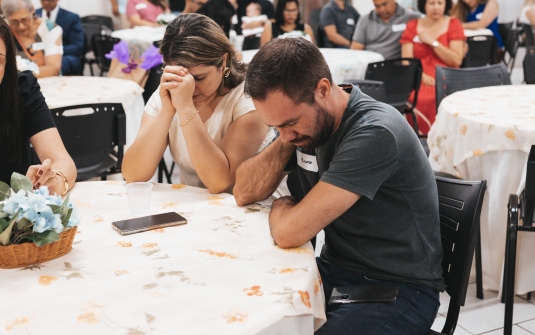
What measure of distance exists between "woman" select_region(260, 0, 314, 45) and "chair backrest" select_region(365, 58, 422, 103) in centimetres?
244

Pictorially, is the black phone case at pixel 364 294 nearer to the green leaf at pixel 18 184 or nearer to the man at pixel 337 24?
the green leaf at pixel 18 184

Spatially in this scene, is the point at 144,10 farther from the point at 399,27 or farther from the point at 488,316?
the point at 488,316

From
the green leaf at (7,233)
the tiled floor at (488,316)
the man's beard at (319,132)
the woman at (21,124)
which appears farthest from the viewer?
the tiled floor at (488,316)

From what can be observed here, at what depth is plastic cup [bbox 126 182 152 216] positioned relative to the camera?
1.68 metres

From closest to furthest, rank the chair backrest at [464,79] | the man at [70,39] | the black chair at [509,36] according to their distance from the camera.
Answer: the chair backrest at [464,79], the man at [70,39], the black chair at [509,36]

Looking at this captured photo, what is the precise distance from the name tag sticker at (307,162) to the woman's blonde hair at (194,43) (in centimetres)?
59

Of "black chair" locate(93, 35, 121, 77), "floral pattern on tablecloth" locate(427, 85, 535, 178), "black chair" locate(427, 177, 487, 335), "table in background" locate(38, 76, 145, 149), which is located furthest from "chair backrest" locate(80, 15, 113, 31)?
"black chair" locate(427, 177, 487, 335)

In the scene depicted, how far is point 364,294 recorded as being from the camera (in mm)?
1495

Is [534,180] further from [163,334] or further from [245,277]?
[163,334]

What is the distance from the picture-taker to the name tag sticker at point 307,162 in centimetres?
171

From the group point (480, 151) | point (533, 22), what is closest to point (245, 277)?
point (480, 151)

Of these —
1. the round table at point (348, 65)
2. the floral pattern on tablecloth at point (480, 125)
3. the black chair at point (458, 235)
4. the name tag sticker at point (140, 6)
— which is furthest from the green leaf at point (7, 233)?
the name tag sticker at point (140, 6)

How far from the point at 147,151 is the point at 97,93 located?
182cm

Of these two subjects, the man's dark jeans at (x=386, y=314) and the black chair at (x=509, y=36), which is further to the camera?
the black chair at (x=509, y=36)
